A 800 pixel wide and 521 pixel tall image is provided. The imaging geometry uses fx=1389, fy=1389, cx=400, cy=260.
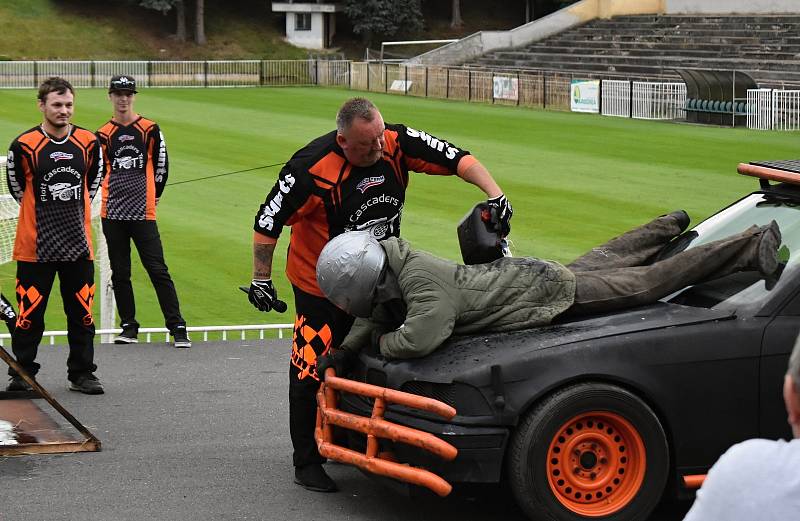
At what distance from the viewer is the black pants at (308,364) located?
22.2ft

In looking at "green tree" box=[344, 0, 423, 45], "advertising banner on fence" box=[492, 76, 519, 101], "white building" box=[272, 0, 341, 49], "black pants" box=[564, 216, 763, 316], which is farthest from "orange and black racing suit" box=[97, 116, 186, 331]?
"white building" box=[272, 0, 341, 49]

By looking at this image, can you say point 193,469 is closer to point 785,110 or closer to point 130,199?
point 130,199

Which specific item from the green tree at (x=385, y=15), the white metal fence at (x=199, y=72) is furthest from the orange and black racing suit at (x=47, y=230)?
the green tree at (x=385, y=15)

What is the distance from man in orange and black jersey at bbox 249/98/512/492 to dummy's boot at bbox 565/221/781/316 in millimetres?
637

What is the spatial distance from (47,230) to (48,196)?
221mm

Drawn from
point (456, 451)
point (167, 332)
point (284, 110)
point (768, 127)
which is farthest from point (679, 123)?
point (456, 451)

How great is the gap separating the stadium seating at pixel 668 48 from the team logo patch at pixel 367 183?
3404cm

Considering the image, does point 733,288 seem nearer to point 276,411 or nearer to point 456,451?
point 456,451

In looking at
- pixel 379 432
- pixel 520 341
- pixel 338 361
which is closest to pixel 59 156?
pixel 338 361

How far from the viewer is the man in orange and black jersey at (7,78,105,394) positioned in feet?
28.6

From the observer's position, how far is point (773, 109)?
3172 cm

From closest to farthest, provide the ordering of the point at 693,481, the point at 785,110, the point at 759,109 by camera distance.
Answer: the point at 693,481, the point at 785,110, the point at 759,109

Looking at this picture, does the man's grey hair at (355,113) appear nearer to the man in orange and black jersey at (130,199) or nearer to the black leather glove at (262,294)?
the black leather glove at (262,294)

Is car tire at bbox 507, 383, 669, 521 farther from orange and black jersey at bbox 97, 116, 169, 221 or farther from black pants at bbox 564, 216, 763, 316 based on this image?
orange and black jersey at bbox 97, 116, 169, 221
